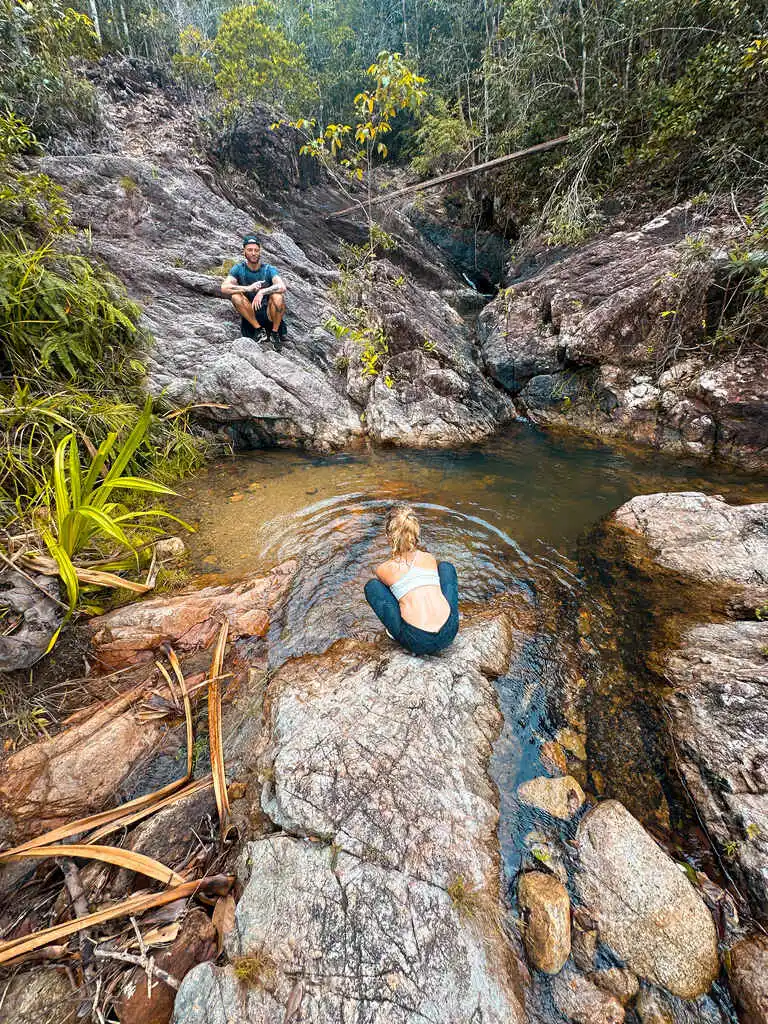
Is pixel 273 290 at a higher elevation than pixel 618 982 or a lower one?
higher

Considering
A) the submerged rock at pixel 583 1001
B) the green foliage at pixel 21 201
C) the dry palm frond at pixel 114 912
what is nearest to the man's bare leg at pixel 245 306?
the green foliage at pixel 21 201

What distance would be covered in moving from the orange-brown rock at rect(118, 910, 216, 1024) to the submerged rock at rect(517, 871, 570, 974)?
1249mm

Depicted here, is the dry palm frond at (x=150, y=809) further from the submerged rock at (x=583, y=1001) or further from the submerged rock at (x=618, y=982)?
the submerged rock at (x=618, y=982)

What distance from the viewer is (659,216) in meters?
7.40

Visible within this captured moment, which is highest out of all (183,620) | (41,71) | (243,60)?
(243,60)

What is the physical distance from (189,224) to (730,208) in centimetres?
937

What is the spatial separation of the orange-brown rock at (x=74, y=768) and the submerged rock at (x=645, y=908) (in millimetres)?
2314

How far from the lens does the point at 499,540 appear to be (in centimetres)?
397

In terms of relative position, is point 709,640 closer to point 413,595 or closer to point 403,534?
→ point 413,595

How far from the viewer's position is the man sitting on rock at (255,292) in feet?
18.2

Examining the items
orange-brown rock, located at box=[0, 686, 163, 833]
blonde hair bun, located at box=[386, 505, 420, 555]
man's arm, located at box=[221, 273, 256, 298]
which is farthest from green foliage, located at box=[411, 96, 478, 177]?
orange-brown rock, located at box=[0, 686, 163, 833]

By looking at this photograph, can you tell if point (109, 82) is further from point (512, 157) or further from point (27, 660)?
point (27, 660)

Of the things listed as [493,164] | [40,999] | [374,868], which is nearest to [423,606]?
[374,868]

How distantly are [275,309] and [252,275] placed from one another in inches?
24.6
